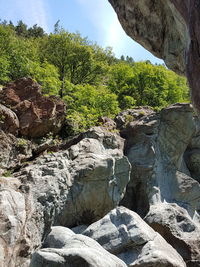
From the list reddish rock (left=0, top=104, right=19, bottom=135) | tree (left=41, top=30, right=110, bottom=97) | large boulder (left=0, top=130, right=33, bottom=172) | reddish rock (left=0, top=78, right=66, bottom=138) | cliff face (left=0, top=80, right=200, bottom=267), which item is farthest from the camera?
tree (left=41, top=30, right=110, bottom=97)

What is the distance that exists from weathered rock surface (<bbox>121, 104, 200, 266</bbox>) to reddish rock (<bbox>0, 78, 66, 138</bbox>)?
3625 mm

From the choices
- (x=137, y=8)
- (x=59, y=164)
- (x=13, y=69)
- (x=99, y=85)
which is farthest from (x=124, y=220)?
(x=99, y=85)

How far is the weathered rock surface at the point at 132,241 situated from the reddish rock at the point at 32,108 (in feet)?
23.0

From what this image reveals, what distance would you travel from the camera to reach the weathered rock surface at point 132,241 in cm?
867

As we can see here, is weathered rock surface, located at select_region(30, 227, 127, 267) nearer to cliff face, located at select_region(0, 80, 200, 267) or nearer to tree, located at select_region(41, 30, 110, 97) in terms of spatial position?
cliff face, located at select_region(0, 80, 200, 267)

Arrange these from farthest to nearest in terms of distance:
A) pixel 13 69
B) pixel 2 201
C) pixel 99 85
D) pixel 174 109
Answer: pixel 99 85
pixel 13 69
pixel 174 109
pixel 2 201

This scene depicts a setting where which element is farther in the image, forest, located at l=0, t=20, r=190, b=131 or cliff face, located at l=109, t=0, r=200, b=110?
forest, located at l=0, t=20, r=190, b=131

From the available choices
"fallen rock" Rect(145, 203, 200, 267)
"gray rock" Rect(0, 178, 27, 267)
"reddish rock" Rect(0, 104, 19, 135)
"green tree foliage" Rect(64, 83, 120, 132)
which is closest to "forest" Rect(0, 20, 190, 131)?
"green tree foliage" Rect(64, 83, 120, 132)

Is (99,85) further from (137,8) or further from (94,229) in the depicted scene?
(94,229)

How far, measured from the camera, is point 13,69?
25.8m

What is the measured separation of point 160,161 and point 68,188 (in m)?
7.53

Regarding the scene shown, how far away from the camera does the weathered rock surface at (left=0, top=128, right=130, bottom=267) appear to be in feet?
33.0

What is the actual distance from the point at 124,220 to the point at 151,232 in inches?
32.1

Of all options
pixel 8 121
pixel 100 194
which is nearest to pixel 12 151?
pixel 8 121
